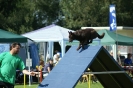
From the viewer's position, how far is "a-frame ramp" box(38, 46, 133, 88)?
30.6 feet

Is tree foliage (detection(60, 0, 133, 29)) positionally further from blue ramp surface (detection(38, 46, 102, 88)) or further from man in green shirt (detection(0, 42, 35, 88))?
man in green shirt (detection(0, 42, 35, 88))

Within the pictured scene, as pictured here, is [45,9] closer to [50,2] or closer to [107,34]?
[50,2]

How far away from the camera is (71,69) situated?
31.7 ft

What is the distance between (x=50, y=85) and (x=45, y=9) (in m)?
48.8

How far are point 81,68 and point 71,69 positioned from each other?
325 millimetres

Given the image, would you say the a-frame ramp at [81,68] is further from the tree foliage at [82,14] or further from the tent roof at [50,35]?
the tree foliage at [82,14]

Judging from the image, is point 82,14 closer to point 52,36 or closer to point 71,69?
point 52,36

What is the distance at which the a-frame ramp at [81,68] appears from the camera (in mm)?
9336

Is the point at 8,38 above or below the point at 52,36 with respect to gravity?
above

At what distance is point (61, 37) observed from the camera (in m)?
21.6

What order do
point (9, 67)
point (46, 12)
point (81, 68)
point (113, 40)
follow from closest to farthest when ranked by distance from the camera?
1. point (9, 67)
2. point (81, 68)
3. point (113, 40)
4. point (46, 12)

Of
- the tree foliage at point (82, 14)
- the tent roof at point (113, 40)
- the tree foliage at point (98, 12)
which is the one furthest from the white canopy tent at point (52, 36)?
the tree foliage at point (98, 12)

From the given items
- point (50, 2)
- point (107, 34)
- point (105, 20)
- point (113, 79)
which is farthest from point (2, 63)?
point (50, 2)

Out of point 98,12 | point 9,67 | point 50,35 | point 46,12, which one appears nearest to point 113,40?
point 50,35
